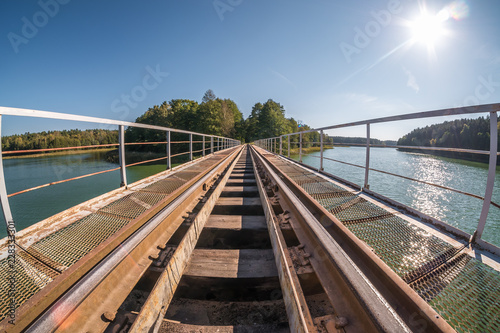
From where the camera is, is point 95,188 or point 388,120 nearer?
point 388,120

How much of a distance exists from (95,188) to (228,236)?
18885 millimetres

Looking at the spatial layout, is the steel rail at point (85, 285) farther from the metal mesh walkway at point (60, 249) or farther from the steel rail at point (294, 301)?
the steel rail at point (294, 301)

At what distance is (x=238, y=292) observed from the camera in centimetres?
140

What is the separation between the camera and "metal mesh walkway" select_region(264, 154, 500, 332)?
972mm

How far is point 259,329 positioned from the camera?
98 centimetres

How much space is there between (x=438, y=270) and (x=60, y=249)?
245 cm

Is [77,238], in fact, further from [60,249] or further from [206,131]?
[206,131]

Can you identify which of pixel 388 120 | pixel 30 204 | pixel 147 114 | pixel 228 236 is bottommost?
pixel 30 204

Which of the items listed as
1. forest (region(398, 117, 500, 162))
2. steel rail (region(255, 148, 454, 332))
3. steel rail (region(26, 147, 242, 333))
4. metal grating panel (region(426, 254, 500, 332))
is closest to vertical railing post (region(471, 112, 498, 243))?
metal grating panel (region(426, 254, 500, 332))

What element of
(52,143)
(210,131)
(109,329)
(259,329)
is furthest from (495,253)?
(52,143)

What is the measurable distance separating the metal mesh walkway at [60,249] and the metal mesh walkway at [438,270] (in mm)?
1998

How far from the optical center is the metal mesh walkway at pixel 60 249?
101cm

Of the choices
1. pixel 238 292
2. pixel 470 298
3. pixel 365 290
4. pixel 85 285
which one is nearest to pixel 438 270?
pixel 470 298

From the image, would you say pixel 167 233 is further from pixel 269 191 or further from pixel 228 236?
pixel 269 191
